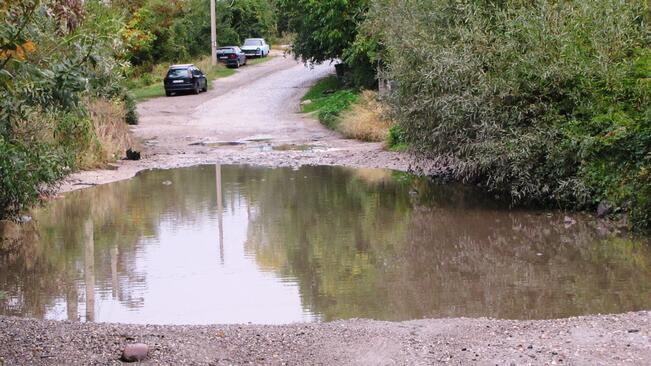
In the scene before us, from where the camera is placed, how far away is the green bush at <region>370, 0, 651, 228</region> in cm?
1627

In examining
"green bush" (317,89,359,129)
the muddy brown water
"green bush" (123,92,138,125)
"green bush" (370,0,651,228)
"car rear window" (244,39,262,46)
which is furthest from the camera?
"car rear window" (244,39,262,46)

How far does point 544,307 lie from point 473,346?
310 centimetres

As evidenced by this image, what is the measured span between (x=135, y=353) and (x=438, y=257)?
24.4 feet

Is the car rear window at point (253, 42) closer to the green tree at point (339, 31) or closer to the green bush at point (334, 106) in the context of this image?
the green tree at point (339, 31)

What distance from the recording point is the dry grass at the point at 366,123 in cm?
3070

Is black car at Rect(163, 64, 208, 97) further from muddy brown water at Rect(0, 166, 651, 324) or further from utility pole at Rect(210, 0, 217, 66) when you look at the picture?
muddy brown water at Rect(0, 166, 651, 324)

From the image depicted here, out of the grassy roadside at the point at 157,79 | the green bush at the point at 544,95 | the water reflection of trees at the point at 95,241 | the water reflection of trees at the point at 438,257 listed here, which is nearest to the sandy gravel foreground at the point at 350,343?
the water reflection of trees at the point at 438,257

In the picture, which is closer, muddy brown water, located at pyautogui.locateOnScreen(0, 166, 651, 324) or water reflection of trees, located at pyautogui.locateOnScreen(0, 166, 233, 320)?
muddy brown water, located at pyautogui.locateOnScreen(0, 166, 651, 324)

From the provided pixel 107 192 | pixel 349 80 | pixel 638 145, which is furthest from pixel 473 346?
pixel 349 80

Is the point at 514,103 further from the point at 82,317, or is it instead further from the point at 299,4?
the point at 299,4

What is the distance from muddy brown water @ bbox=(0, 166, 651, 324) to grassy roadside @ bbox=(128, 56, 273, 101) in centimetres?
2532

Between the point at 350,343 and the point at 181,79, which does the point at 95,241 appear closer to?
the point at 350,343

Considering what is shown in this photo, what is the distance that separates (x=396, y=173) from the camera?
81.3 ft

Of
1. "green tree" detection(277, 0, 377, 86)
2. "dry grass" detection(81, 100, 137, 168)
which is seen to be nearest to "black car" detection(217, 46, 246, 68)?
"green tree" detection(277, 0, 377, 86)
